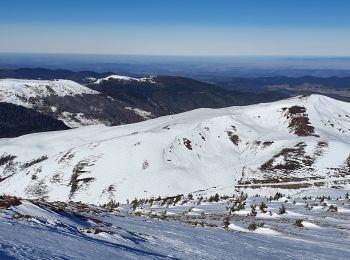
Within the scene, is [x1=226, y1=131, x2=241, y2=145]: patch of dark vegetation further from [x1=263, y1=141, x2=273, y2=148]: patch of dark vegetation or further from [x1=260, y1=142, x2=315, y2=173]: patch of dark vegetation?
[x1=260, y1=142, x2=315, y2=173]: patch of dark vegetation

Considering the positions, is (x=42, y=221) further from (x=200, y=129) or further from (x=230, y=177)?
(x=200, y=129)

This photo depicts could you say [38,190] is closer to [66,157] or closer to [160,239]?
[66,157]

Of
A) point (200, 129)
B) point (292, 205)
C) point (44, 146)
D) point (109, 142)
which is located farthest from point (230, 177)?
point (44, 146)

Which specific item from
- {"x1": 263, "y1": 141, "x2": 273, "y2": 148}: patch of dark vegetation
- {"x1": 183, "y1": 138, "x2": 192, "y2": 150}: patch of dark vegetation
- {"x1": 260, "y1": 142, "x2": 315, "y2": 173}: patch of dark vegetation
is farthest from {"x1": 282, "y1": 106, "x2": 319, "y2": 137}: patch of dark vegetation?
{"x1": 183, "y1": 138, "x2": 192, "y2": 150}: patch of dark vegetation

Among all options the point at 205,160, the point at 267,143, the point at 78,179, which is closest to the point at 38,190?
the point at 78,179

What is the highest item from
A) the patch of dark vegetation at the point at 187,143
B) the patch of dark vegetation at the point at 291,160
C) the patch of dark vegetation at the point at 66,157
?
the patch of dark vegetation at the point at 187,143

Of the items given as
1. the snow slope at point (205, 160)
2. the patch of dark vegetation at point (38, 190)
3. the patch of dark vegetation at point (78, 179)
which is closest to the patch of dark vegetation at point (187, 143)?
the snow slope at point (205, 160)

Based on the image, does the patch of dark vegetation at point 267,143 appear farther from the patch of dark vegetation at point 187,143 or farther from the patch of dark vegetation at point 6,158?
the patch of dark vegetation at point 6,158
